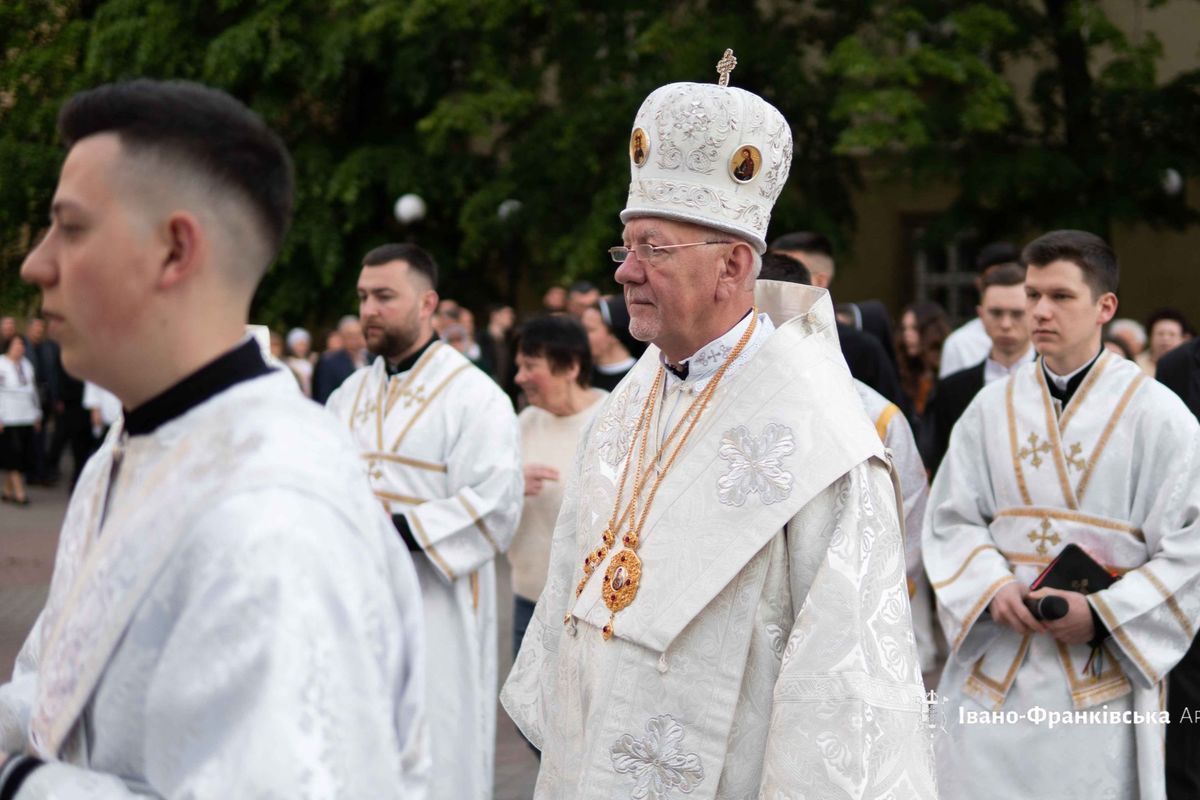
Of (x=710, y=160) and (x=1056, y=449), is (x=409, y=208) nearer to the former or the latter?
(x=1056, y=449)

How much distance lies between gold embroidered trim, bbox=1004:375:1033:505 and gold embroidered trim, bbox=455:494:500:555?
6.56ft

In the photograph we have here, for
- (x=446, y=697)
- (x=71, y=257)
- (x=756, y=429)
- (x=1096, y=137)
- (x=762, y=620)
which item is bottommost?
(x=446, y=697)

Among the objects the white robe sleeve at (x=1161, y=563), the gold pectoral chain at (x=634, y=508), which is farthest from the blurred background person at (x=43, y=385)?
the gold pectoral chain at (x=634, y=508)

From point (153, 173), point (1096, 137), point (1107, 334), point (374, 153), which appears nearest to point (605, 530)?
point (153, 173)

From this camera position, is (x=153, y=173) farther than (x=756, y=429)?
No

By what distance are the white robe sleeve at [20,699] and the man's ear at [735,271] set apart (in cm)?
165

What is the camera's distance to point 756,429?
3.27m

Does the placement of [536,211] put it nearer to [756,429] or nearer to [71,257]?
[756,429]

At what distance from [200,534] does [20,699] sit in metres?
0.60

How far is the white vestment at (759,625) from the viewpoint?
2951 millimetres

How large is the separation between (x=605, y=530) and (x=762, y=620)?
1.45ft

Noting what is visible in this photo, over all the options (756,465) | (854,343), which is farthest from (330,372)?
(756,465)

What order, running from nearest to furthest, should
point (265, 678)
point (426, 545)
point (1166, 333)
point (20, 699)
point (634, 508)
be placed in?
point (265, 678) < point (20, 699) < point (634, 508) < point (426, 545) < point (1166, 333)

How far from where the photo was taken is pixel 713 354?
11.2ft
